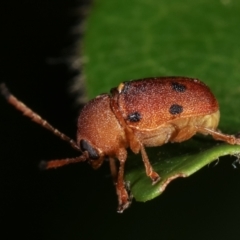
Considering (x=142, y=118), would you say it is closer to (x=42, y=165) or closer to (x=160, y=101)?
(x=160, y=101)

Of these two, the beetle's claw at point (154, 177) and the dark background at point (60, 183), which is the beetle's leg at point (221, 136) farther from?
the dark background at point (60, 183)

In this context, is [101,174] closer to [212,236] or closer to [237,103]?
[212,236]

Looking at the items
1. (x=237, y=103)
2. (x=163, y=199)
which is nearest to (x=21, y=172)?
(x=163, y=199)

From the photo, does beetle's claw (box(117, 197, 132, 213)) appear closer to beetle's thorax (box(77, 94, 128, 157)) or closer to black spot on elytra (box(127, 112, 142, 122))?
beetle's thorax (box(77, 94, 128, 157))

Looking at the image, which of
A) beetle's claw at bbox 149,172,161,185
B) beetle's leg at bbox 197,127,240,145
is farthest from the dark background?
beetle's claw at bbox 149,172,161,185

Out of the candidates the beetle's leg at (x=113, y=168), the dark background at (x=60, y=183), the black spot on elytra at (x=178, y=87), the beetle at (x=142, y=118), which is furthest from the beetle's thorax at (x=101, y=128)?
the dark background at (x=60, y=183)

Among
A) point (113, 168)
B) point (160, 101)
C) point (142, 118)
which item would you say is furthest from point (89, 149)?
point (160, 101)

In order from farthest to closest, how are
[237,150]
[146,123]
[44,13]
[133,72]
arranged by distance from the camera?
[44,13], [133,72], [146,123], [237,150]

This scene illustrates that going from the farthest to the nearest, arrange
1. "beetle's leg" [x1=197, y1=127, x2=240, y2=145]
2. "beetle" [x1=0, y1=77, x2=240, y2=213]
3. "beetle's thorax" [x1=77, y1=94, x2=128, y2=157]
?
"beetle's thorax" [x1=77, y1=94, x2=128, y2=157] < "beetle" [x1=0, y1=77, x2=240, y2=213] < "beetle's leg" [x1=197, y1=127, x2=240, y2=145]
